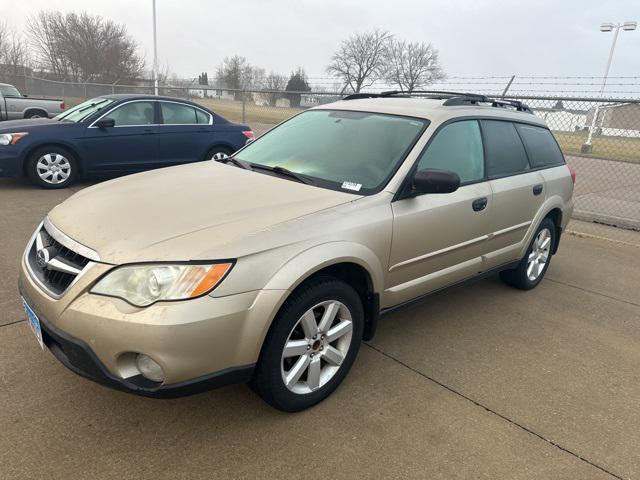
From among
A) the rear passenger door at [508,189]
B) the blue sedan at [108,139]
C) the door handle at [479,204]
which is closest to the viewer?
the door handle at [479,204]

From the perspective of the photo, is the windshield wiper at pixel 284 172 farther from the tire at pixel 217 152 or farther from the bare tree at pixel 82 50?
the bare tree at pixel 82 50

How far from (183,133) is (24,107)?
1039 centimetres

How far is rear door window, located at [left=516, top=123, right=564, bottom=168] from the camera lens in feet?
13.9

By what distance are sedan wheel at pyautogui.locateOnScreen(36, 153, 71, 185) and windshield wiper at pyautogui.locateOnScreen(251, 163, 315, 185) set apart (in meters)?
5.09

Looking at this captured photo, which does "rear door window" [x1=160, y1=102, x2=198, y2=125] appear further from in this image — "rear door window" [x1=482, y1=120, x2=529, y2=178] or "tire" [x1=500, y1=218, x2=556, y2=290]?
"tire" [x1=500, y1=218, x2=556, y2=290]

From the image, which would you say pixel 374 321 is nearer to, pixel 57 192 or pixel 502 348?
pixel 502 348

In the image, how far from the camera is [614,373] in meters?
3.28

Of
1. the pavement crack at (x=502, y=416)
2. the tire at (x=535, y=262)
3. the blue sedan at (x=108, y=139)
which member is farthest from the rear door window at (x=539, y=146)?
the blue sedan at (x=108, y=139)

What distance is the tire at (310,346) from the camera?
7.68 ft

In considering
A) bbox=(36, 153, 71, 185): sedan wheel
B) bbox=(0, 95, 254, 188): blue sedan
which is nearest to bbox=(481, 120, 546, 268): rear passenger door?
bbox=(0, 95, 254, 188): blue sedan

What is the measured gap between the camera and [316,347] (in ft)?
8.50

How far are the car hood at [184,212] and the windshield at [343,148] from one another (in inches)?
8.6

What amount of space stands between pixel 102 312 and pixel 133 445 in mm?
727

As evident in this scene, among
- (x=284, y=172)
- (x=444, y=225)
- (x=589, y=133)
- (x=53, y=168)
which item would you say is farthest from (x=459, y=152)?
(x=589, y=133)
